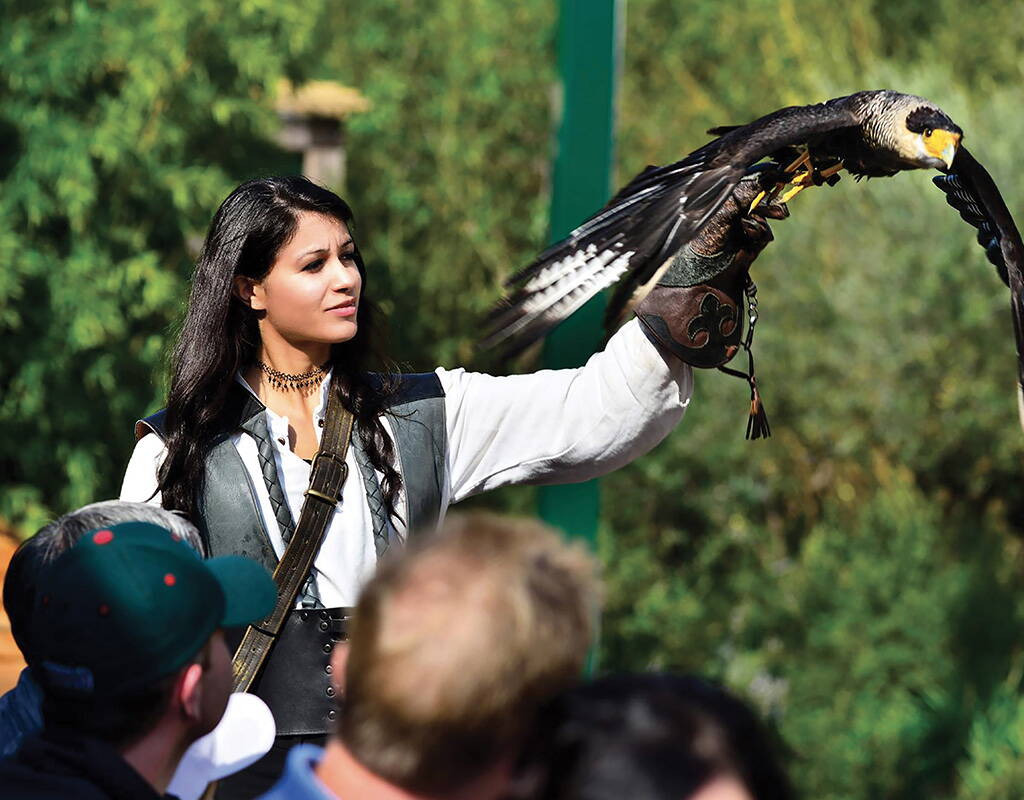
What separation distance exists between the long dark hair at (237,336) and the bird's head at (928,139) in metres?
0.95

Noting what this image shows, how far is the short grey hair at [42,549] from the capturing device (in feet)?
5.48

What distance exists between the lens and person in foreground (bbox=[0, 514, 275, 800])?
4.73 ft

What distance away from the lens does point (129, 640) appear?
146 cm

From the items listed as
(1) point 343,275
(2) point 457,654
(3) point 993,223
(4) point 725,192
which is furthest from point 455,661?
(3) point 993,223

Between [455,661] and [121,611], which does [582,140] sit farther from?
[455,661]

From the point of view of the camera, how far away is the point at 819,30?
30.4 feet

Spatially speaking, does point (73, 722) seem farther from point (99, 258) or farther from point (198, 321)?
point (99, 258)

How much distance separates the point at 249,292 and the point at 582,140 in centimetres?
154

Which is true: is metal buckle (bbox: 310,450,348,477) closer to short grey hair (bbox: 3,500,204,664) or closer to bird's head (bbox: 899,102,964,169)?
short grey hair (bbox: 3,500,204,664)

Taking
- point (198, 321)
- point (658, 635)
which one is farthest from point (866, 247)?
point (198, 321)

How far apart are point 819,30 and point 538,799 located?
28.7 ft

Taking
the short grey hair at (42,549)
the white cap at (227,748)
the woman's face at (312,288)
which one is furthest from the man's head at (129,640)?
the woman's face at (312,288)

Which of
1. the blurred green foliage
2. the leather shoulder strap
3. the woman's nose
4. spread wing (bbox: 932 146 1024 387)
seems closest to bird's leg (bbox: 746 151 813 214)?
spread wing (bbox: 932 146 1024 387)

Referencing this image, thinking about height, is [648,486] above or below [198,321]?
below
